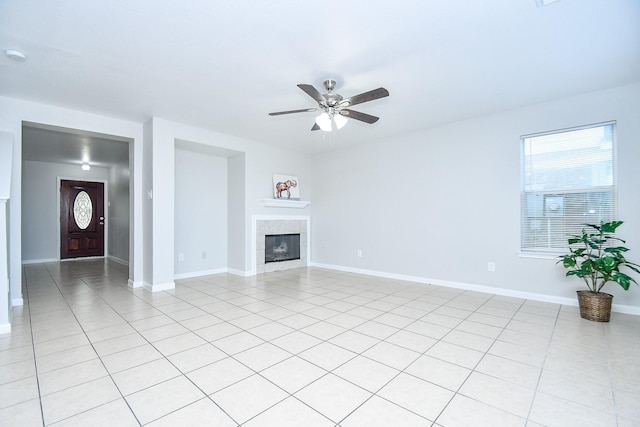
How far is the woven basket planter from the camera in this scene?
299cm

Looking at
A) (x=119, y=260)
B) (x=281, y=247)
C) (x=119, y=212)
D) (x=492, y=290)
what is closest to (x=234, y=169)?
(x=281, y=247)

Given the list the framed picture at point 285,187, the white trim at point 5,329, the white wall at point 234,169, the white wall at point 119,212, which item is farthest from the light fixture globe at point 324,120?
the white wall at point 119,212

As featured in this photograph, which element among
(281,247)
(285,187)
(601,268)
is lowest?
(281,247)

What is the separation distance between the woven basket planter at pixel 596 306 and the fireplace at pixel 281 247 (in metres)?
4.65

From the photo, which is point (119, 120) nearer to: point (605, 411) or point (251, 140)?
point (251, 140)

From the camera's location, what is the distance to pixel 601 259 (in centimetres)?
302

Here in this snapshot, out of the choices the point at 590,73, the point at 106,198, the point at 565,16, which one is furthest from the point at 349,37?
the point at 106,198

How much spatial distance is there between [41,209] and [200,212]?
4.94 m

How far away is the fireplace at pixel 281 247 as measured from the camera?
5.88 m

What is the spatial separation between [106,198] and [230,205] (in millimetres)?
4936

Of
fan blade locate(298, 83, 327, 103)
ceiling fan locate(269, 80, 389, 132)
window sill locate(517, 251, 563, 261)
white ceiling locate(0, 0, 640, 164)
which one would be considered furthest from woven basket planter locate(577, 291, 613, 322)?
fan blade locate(298, 83, 327, 103)

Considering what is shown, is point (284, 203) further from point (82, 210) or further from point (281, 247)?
point (82, 210)

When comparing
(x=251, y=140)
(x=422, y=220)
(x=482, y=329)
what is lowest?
(x=482, y=329)

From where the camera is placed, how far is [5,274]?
2.66 m
